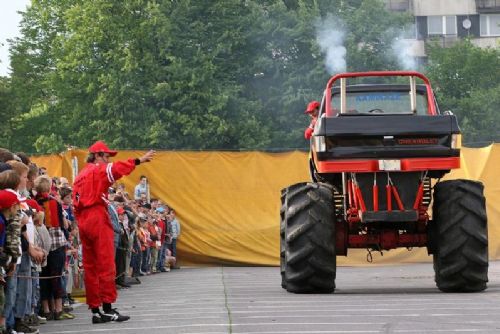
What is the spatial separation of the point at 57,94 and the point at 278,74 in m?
10.4

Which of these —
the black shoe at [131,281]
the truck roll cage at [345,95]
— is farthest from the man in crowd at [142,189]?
the truck roll cage at [345,95]

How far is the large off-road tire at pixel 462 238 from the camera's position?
2058cm

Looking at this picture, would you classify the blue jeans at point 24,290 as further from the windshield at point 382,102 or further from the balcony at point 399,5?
the balcony at point 399,5

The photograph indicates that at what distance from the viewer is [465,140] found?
69625 millimetres

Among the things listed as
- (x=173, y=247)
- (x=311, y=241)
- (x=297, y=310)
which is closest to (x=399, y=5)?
(x=173, y=247)

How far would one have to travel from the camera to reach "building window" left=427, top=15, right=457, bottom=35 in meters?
98.4

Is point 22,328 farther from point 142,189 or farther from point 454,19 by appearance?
point 454,19

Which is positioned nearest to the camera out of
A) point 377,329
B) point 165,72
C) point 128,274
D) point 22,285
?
point 377,329

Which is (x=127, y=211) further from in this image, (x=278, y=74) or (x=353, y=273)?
(x=278, y=74)

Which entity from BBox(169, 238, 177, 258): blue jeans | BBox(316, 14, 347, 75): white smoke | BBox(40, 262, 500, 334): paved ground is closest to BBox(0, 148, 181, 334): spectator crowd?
BBox(40, 262, 500, 334): paved ground

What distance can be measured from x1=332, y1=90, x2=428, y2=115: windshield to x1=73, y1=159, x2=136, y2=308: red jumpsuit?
19.1 feet

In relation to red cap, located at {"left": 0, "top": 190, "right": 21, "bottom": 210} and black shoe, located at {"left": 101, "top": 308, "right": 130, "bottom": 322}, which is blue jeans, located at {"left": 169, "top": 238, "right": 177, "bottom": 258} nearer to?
black shoe, located at {"left": 101, "top": 308, "right": 130, "bottom": 322}

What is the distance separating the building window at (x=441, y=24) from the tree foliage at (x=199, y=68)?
3319 centimetres

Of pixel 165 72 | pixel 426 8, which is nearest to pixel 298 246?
pixel 165 72
